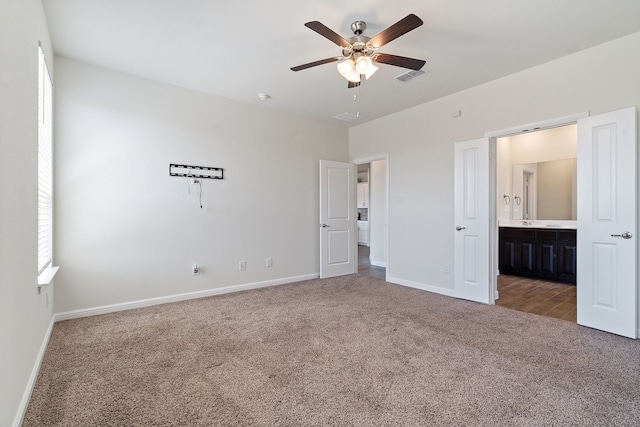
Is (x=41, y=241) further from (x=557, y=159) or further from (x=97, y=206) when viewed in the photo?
(x=557, y=159)

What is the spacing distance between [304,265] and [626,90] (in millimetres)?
4370

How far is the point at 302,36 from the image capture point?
2.74 meters

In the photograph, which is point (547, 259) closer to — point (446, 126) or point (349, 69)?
point (446, 126)

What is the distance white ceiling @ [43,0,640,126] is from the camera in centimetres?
236

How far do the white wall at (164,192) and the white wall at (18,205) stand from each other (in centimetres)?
111

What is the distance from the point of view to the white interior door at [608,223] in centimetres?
272

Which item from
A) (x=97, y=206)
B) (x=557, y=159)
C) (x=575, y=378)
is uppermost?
(x=557, y=159)

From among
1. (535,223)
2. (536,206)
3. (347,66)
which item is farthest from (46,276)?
(536,206)

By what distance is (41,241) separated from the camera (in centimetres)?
254

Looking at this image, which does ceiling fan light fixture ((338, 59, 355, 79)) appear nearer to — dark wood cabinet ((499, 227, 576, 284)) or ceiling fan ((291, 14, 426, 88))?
ceiling fan ((291, 14, 426, 88))

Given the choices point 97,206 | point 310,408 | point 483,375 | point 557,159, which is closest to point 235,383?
point 310,408

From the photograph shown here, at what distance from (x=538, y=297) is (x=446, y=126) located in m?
2.65

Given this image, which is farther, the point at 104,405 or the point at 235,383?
the point at 235,383

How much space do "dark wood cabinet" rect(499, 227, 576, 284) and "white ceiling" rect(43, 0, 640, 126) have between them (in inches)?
116
